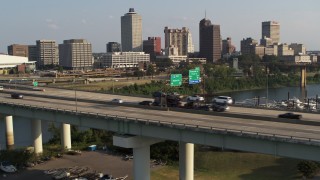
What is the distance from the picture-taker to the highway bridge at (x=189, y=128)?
23.4 metres

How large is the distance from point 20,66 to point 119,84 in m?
72.3

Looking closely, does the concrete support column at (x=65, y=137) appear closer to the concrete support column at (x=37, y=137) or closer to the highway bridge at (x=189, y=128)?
the concrete support column at (x=37, y=137)

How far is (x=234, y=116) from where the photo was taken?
101ft

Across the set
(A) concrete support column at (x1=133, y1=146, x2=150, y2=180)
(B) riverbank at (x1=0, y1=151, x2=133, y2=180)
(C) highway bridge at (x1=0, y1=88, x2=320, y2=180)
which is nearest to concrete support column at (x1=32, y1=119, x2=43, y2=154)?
(B) riverbank at (x1=0, y1=151, x2=133, y2=180)

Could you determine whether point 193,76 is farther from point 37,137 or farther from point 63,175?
point 37,137

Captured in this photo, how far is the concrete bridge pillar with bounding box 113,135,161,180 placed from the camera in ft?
96.6

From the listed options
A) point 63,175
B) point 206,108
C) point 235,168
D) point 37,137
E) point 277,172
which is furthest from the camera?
point 37,137

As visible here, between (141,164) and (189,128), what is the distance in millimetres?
5468

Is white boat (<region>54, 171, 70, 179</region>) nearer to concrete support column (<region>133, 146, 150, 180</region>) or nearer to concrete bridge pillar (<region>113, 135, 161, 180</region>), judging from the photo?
concrete bridge pillar (<region>113, 135, 161, 180</region>)

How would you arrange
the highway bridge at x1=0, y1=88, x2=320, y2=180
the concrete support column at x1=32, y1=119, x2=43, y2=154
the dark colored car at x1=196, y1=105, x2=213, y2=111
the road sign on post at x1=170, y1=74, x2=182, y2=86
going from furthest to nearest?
1. the concrete support column at x1=32, y1=119, x2=43, y2=154
2. the road sign on post at x1=170, y1=74, x2=182, y2=86
3. the dark colored car at x1=196, y1=105, x2=213, y2=111
4. the highway bridge at x1=0, y1=88, x2=320, y2=180

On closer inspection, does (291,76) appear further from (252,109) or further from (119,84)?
(252,109)

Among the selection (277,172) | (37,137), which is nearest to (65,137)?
(37,137)

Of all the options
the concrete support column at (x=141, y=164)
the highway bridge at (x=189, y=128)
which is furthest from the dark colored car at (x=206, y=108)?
the concrete support column at (x=141, y=164)

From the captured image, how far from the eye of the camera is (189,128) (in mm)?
26312
